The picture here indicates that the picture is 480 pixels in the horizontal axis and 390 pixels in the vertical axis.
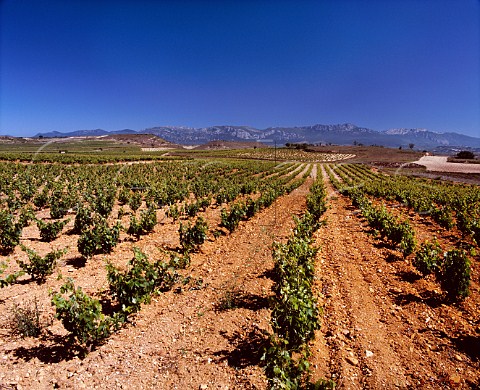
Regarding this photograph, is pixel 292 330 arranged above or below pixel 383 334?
above

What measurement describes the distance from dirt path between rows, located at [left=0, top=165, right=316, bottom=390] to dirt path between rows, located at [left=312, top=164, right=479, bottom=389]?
5.85 ft

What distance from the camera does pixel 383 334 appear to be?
712 cm

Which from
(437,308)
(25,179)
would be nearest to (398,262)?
(437,308)

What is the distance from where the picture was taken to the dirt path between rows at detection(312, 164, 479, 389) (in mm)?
5785

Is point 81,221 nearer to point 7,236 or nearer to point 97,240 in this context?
point 7,236

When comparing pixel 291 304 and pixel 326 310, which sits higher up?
pixel 291 304

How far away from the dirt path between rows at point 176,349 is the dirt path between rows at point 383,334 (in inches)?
70.2

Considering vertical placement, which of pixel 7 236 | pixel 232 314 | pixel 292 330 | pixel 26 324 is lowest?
pixel 232 314

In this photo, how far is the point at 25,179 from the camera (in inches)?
1199

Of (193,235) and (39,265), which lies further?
(193,235)

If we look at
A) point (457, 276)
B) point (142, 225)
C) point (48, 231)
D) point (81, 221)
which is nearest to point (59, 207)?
point (81, 221)

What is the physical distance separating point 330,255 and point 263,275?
4.17m

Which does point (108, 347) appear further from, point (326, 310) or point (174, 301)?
point (326, 310)

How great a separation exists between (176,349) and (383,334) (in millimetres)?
5287
